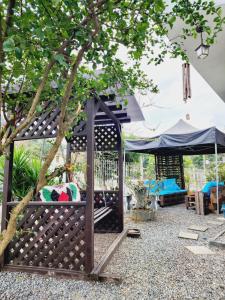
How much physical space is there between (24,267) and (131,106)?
271 centimetres

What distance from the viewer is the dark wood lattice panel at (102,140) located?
4078 millimetres

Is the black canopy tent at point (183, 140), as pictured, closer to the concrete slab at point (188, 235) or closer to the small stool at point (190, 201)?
the small stool at point (190, 201)

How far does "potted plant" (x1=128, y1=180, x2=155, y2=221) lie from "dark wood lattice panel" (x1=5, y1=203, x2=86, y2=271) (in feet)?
8.61

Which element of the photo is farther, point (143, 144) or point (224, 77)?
point (143, 144)

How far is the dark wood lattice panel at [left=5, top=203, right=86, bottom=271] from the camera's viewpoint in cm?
238

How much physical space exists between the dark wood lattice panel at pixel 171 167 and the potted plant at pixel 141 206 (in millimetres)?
3956

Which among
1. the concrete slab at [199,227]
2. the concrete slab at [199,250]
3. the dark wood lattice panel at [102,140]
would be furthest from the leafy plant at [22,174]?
the concrete slab at [199,227]

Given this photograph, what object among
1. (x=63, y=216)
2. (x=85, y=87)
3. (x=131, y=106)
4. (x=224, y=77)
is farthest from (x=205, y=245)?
(x=224, y=77)

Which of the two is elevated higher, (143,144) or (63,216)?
(143,144)

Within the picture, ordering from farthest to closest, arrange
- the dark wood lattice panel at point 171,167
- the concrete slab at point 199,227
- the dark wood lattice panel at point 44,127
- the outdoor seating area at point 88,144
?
1. the dark wood lattice panel at point 171,167
2. the concrete slab at point 199,227
3. the dark wood lattice panel at point 44,127
4. the outdoor seating area at point 88,144

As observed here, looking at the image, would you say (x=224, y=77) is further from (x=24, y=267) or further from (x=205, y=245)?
(x=24, y=267)

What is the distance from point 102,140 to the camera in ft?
13.6

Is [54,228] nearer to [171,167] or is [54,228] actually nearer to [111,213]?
[111,213]

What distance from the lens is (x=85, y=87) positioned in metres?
1.82
